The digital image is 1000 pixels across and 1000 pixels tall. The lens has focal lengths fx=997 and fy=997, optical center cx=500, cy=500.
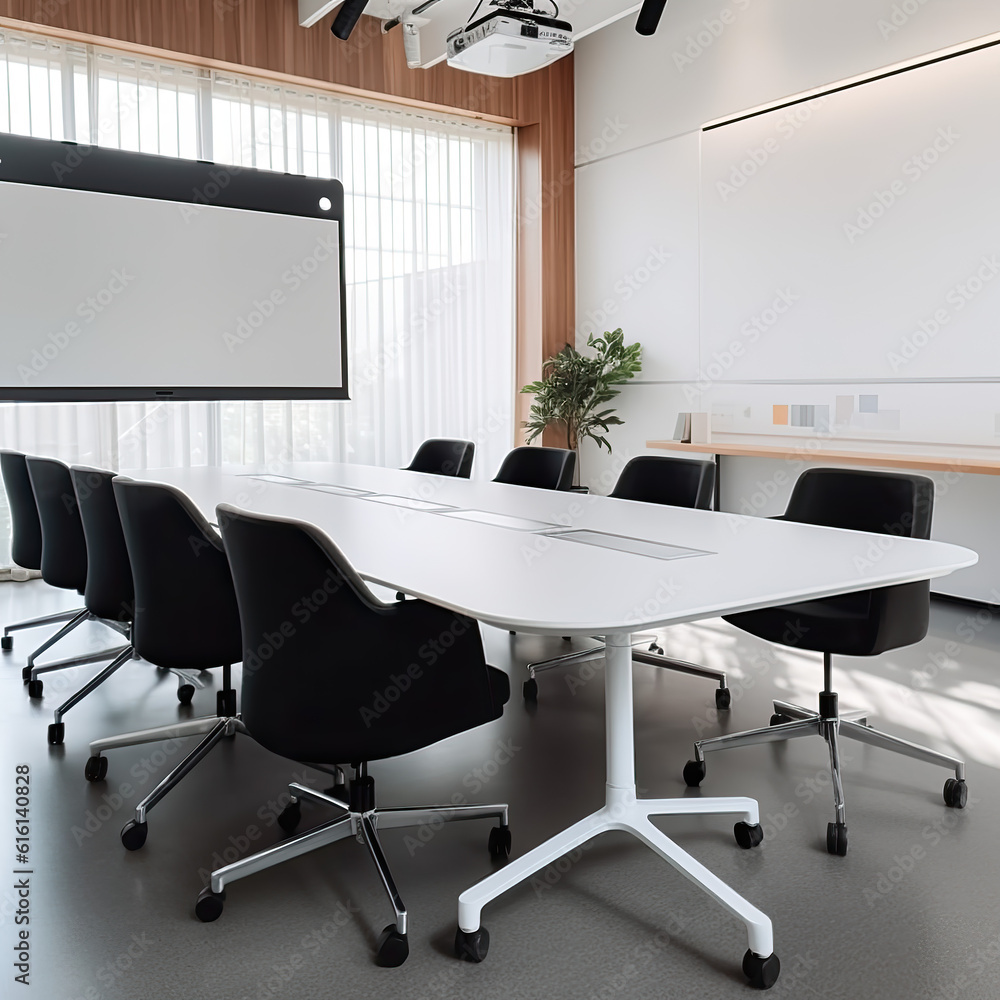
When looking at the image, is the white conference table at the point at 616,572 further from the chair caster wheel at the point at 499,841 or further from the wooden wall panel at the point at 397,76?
the wooden wall panel at the point at 397,76

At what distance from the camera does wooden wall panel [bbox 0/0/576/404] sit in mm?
6152

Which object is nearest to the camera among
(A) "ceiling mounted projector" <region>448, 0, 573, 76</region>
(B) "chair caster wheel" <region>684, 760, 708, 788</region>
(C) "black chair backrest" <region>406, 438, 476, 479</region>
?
(B) "chair caster wheel" <region>684, 760, 708, 788</region>

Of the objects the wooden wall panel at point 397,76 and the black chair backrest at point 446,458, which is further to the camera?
the wooden wall panel at point 397,76

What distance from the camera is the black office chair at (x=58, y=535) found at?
151 inches

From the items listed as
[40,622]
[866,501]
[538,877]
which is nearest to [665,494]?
[866,501]

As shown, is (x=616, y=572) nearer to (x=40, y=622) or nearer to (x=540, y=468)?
(x=540, y=468)

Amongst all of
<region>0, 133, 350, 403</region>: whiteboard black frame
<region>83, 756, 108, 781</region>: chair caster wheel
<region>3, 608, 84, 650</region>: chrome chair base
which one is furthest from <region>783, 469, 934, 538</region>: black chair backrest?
<region>0, 133, 350, 403</region>: whiteboard black frame

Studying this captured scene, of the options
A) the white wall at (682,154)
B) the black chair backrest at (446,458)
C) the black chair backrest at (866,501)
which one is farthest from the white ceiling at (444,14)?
the black chair backrest at (866,501)

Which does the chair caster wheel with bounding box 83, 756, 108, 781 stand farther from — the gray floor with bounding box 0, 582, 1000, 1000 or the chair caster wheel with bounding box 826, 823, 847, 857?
the chair caster wheel with bounding box 826, 823, 847, 857

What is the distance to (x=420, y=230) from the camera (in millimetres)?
7574

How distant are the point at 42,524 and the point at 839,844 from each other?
315cm

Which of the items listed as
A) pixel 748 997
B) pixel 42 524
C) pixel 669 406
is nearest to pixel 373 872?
pixel 748 997

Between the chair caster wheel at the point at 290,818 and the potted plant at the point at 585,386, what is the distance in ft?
16.7

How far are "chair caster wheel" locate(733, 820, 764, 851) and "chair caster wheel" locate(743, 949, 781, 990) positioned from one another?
22.7 inches
